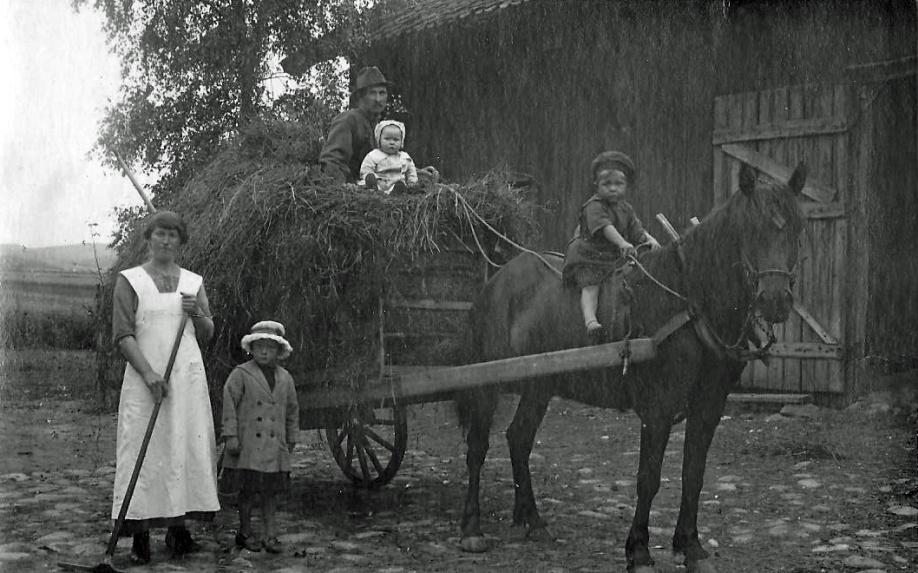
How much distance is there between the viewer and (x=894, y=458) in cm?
794

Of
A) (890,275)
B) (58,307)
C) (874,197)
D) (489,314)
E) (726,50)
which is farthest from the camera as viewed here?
(58,307)

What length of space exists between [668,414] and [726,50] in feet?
20.2

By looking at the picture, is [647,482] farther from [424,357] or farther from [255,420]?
[255,420]

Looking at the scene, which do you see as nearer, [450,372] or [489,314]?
[450,372]

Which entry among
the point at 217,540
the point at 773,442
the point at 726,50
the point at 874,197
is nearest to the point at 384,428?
the point at 773,442

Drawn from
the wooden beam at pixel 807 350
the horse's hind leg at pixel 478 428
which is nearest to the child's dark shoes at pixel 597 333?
the horse's hind leg at pixel 478 428

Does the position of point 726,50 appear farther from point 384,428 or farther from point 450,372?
point 450,372

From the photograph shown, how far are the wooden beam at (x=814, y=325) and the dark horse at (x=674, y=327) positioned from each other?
4.41 meters

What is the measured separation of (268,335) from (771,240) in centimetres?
269

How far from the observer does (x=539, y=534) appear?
5906 mm

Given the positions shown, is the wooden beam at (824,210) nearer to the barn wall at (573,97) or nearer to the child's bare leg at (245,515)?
the barn wall at (573,97)

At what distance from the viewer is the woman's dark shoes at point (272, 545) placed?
5414 mm

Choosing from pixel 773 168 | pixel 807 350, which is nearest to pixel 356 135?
pixel 773 168

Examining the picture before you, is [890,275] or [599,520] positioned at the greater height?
[890,275]
